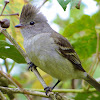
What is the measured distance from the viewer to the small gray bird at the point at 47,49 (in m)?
2.55

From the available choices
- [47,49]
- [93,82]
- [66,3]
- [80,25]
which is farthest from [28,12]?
[93,82]

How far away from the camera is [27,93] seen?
2.11 m

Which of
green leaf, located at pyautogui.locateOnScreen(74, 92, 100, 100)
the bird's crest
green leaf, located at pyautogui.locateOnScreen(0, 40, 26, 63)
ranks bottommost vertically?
green leaf, located at pyautogui.locateOnScreen(74, 92, 100, 100)

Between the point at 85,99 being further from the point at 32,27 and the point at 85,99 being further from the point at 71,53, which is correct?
the point at 32,27

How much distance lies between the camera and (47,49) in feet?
8.47

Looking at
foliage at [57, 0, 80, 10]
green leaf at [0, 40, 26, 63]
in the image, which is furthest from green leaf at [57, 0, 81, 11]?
green leaf at [0, 40, 26, 63]

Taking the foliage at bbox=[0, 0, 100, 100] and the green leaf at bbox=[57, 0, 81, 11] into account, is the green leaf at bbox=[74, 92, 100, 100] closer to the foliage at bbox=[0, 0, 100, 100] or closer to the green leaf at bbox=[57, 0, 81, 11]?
the foliage at bbox=[0, 0, 100, 100]

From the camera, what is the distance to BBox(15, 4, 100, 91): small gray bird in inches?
100

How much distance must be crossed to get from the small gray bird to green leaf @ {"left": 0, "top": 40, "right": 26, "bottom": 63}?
0.26 metres

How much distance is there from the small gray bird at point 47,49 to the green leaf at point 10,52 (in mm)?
261

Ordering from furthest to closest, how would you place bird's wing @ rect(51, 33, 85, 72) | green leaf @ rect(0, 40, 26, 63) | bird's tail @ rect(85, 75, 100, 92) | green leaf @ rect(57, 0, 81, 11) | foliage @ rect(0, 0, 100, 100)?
1. bird's tail @ rect(85, 75, 100, 92)
2. bird's wing @ rect(51, 33, 85, 72)
3. foliage @ rect(0, 0, 100, 100)
4. green leaf @ rect(0, 40, 26, 63)
5. green leaf @ rect(57, 0, 81, 11)

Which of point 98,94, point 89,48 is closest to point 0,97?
point 98,94

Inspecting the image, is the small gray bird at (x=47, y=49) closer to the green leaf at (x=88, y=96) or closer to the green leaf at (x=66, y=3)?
the green leaf at (x=88, y=96)

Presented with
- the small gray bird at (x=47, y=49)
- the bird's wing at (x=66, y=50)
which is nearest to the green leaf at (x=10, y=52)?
the small gray bird at (x=47, y=49)
